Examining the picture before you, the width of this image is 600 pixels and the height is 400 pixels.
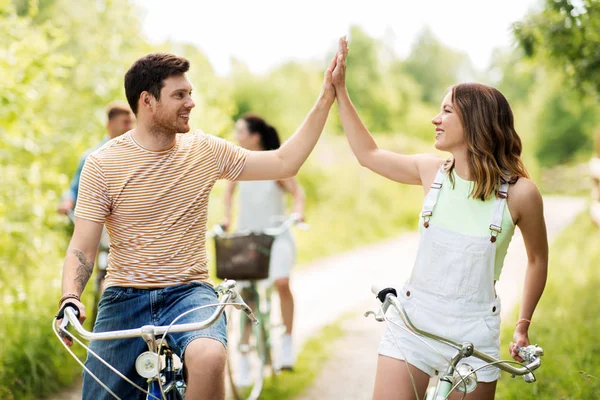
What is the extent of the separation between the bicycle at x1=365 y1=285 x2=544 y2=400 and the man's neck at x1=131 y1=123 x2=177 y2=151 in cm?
114

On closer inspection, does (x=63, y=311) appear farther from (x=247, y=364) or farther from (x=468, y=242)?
(x=247, y=364)

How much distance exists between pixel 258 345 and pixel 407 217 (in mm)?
15539

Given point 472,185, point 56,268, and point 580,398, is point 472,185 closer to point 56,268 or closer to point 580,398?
point 580,398

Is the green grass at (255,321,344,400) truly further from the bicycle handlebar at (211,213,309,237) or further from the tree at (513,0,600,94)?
the tree at (513,0,600,94)

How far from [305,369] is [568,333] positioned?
2359mm

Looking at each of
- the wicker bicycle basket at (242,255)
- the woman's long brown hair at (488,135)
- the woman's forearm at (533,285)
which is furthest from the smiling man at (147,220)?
the wicker bicycle basket at (242,255)

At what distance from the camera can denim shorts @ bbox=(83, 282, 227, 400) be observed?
10.5 feet

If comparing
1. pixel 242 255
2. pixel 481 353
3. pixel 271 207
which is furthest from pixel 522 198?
pixel 271 207

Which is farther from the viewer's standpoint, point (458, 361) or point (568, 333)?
point (568, 333)

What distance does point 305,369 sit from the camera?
6.95 meters

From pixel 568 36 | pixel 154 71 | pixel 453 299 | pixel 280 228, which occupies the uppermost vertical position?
pixel 568 36

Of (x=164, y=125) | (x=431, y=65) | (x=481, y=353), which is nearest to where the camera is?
(x=481, y=353)

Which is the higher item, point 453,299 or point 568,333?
point 453,299

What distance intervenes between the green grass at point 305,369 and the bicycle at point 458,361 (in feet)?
10.3
